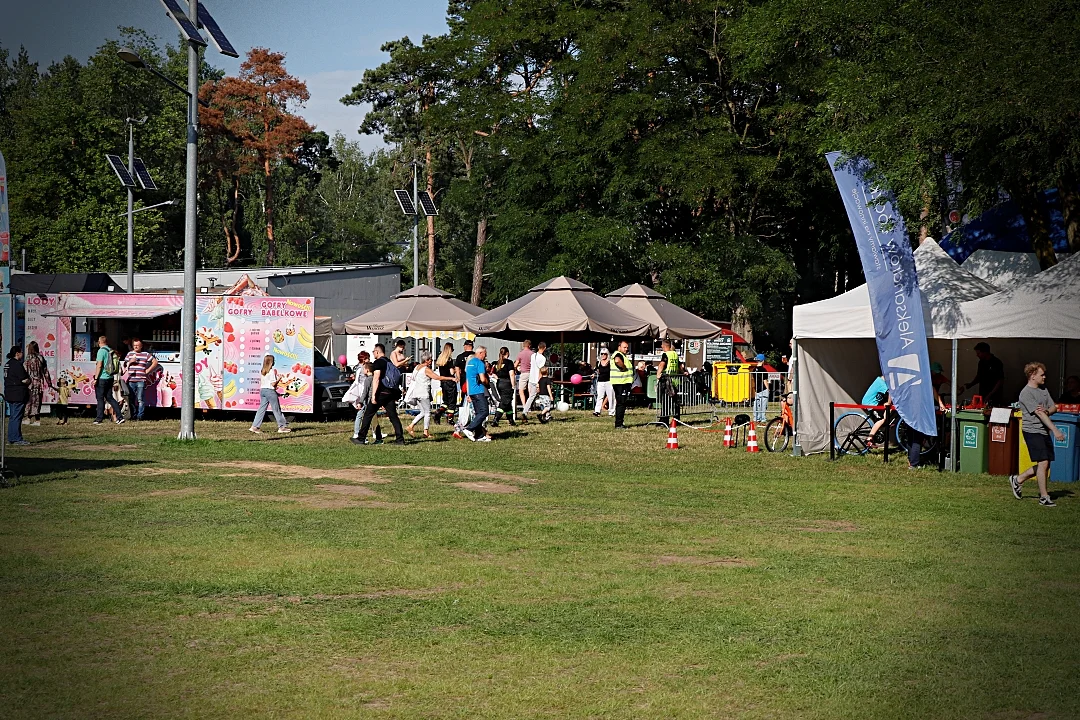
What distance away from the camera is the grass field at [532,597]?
20.9 ft

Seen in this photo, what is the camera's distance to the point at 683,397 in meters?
33.6

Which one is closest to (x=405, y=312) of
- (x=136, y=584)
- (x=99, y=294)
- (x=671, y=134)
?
(x=99, y=294)

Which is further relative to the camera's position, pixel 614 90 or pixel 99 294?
pixel 614 90

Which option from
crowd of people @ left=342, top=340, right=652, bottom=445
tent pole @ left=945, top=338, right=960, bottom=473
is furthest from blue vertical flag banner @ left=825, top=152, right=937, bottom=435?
crowd of people @ left=342, top=340, right=652, bottom=445

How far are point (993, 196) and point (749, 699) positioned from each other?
16.3 meters

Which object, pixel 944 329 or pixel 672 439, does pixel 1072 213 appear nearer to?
pixel 944 329

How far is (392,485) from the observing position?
1548 cm

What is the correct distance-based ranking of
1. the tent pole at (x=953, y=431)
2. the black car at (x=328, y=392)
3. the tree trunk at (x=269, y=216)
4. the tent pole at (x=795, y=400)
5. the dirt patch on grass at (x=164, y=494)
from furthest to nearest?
the tree trunk at (x=269, y=216) → the black car at (x=328, y=392) → the tent pole at (x=795, y=400) → the tent pole at (x=953, y=431) → the dirt patch on grass at (x=164, y=494)

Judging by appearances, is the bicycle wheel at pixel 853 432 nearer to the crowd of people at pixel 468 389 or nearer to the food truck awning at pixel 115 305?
the crowd of people at pixel 468 389

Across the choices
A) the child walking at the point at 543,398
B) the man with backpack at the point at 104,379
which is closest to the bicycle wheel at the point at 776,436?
the child walking at the point at 543,398

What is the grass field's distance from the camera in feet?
20.9

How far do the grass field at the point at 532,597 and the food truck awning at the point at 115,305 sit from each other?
11960 mm

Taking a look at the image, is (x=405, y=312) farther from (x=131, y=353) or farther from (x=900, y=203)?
(x=900, y=203)

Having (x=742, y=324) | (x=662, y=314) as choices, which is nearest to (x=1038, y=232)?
(x=662, y=314)
